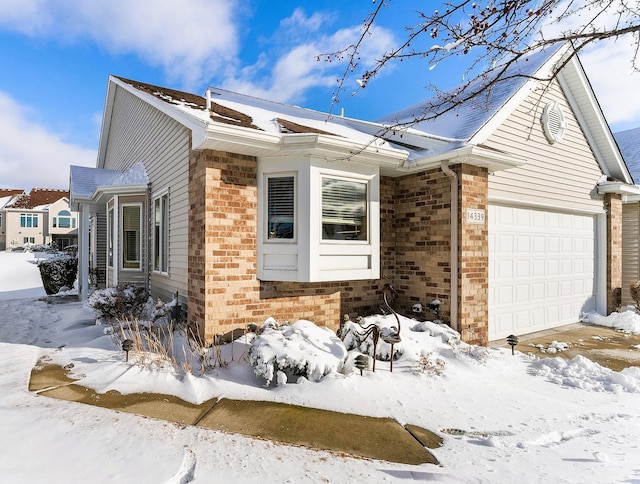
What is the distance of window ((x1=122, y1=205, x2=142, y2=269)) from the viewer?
8.50m

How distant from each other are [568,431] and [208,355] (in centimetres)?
436

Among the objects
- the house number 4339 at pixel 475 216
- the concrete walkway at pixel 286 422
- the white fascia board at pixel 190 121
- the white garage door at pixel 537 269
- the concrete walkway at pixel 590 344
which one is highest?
the white fascia board at pixel 190 121

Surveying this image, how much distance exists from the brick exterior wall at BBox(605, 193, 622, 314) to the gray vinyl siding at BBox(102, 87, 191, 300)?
1072 cm

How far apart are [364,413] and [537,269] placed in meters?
6.25

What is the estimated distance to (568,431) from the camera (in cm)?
346

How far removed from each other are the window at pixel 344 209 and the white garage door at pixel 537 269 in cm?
281

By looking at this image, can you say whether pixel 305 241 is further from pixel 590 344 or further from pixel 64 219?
pixel 64 219

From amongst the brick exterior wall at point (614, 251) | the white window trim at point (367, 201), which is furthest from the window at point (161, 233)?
the brick exterior wall at point (614, 251)

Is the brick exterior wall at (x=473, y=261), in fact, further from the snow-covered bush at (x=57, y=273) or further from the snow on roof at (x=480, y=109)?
the snow-covered bush at (x=57, y=273)

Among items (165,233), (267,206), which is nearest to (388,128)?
(267,206)

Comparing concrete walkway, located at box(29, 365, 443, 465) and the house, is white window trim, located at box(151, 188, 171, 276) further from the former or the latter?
the house

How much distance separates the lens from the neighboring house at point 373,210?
5590 millimetres

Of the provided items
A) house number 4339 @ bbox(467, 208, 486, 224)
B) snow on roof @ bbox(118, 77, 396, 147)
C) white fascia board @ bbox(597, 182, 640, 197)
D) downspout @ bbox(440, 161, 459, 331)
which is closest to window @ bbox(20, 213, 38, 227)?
snow on roof @ bbox(118, 77, 396, 147)

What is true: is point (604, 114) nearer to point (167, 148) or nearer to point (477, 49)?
point (477, 49)
